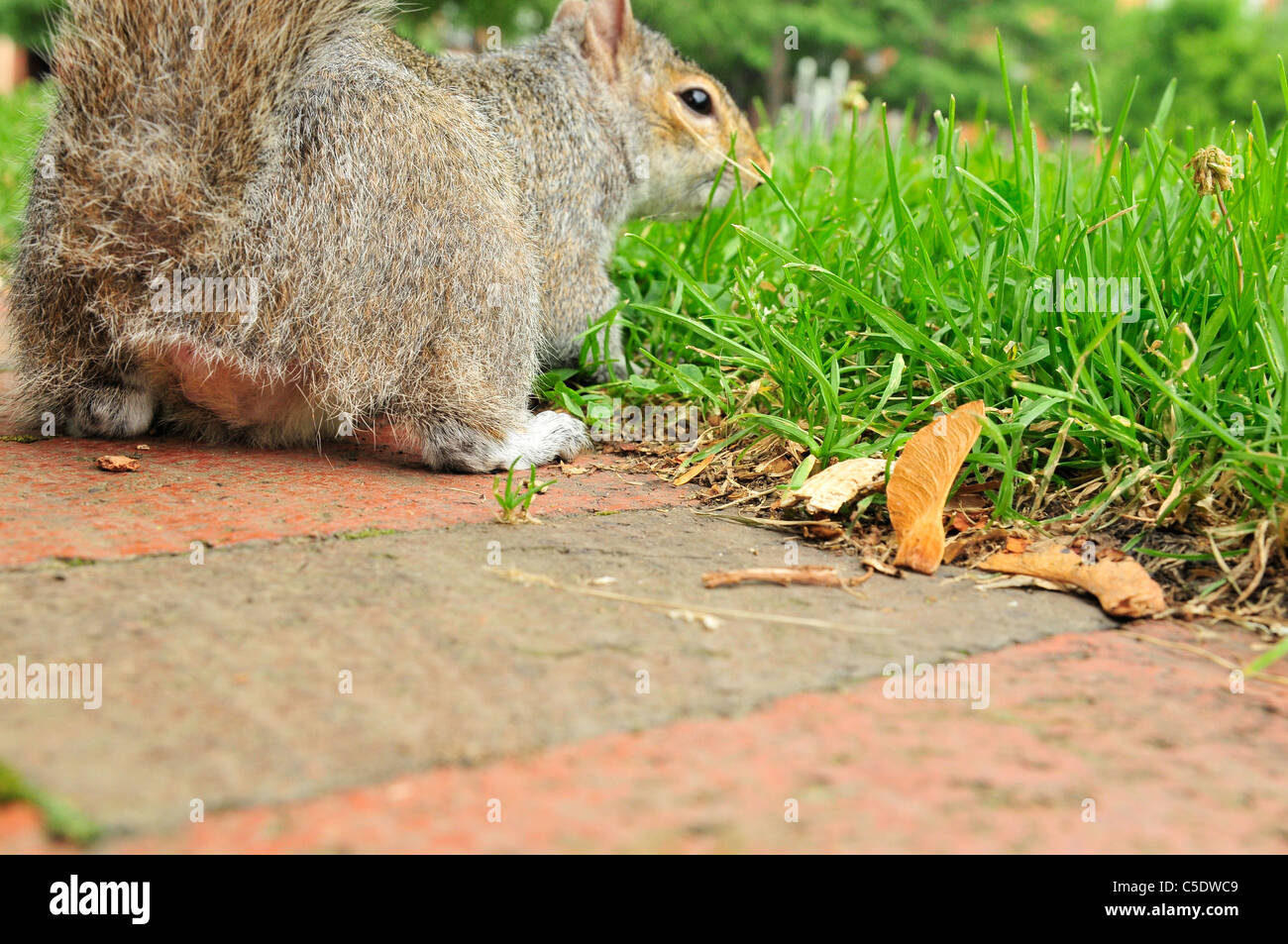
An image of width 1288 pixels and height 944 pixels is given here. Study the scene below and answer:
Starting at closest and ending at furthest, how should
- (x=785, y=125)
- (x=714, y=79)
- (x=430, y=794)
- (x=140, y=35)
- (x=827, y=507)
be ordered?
(x=430, y=794)
(x=827, y=507)
(x=140, y=35)
(x=714, y=79)
(x=785, y=125)

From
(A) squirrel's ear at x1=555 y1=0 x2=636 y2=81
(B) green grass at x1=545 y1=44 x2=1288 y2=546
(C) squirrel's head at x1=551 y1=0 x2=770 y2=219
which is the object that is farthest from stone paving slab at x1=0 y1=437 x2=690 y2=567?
(A) squirrel's ear at x1=555 y1=0 x2=636 y2=81

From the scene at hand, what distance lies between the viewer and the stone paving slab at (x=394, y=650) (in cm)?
111

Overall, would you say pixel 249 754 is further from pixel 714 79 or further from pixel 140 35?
pixel 714 79

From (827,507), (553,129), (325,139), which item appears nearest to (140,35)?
(325,139)

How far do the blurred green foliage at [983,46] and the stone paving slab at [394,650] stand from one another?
1783cm

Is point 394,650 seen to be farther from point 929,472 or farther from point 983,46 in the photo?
point 983,46

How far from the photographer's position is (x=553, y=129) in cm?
331

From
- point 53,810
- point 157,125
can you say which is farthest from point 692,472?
point 53,810

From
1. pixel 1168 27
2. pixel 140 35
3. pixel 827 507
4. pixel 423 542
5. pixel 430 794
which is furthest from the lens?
pixel 1168 27

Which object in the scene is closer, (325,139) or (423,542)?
(423,542)

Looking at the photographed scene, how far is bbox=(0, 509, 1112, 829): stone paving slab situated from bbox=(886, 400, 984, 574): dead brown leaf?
0.52 ft

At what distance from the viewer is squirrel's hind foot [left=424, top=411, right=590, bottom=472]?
262 centimetres

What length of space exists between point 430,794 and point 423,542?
0.85 meters

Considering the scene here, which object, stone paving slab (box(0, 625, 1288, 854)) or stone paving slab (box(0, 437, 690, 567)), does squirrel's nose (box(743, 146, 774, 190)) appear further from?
stone paving slab (box(0, 625, 1288, 854))
